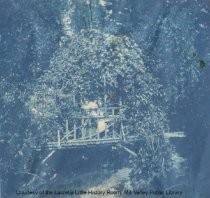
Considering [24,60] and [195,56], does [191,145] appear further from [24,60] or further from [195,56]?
[24,60]

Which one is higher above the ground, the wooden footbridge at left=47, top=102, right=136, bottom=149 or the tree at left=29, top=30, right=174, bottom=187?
the tree at left=29, top=30, right=174, bottom=187

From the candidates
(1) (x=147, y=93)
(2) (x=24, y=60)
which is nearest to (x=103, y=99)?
(1) (x=147, y=93)

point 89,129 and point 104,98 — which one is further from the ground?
point 104,98

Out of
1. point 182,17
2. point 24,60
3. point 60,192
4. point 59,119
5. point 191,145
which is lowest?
point 60,192

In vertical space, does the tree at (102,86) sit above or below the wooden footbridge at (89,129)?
above

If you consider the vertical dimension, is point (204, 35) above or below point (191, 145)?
above

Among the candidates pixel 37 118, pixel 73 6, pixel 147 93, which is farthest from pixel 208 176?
pixel 73 6

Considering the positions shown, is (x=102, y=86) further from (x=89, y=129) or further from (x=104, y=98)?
(x=89, y=129)

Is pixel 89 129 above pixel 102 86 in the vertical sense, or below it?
below

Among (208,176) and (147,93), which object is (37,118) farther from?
(208,176)

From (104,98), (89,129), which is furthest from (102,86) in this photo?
(89,129)
